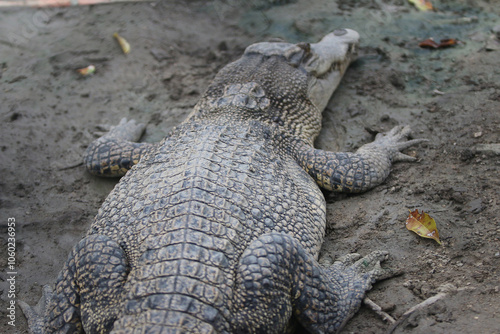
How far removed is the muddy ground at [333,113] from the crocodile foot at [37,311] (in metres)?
0.09

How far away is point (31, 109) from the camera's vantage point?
16.4ft

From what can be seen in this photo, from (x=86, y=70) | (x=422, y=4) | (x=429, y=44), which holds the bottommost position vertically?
(x=86, y=70)

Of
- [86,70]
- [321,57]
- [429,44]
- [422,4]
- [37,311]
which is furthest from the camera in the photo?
[422,4]

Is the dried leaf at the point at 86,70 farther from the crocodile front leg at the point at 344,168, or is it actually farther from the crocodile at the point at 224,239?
the crocodile front leg at the point at 344,168

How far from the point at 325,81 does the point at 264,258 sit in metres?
2.79

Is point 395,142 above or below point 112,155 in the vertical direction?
above

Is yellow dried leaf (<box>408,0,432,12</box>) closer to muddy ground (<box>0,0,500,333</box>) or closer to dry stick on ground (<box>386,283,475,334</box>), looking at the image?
muddy ground (<box>0,0,500,333</box>)

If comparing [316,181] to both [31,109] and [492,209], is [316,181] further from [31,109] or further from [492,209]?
[31,109]

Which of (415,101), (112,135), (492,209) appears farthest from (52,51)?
(492,209)

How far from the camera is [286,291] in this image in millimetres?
2512

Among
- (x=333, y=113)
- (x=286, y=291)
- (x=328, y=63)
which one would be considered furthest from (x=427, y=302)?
(x=328, y=63)

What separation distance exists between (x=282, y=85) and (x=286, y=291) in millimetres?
2241

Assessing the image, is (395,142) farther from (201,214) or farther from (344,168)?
(201,214)

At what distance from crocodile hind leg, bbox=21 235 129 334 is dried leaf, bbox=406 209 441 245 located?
209 cm
